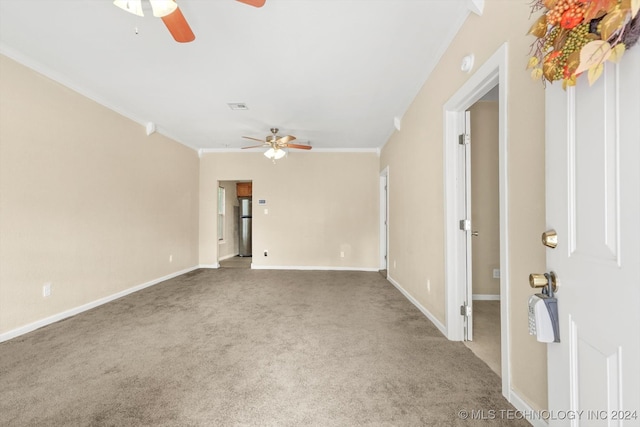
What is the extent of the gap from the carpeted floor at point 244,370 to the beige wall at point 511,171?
1.13 feet

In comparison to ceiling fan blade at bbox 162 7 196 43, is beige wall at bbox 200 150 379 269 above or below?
below

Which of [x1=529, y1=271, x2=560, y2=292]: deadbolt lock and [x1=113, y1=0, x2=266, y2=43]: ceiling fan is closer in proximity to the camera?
[x1=529, y1=271, x2=560, y2=292]: deadbolt lock

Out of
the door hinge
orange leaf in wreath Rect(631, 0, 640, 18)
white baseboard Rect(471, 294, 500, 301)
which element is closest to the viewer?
orange leaf in wreath Rect(631, 0, 640, 18)

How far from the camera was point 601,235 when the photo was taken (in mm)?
778

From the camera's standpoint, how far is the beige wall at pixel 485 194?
3.80 meters

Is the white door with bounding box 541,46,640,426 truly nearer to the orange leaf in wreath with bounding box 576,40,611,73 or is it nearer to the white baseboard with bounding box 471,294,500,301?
the orange leaf in wreath with bounding box 576,40,611,73

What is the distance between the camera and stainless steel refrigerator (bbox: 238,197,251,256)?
8.86 metres

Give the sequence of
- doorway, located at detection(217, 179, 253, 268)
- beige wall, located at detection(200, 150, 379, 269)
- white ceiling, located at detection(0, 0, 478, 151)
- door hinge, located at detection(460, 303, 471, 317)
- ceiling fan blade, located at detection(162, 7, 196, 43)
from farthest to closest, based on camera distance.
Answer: doorway, located at detection(217, 179, 253, 268) → beige wall, located at detection(200, 150, 379, 269) → door hinge, located at detection(460, 303, 471, 317) → white ceiling, located at detection(0, 0, 478, 151) → ceiling fan blade, located at detection(162, 7, 196, 43)

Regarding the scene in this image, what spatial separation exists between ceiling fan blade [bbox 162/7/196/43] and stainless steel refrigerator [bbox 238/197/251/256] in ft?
23.9

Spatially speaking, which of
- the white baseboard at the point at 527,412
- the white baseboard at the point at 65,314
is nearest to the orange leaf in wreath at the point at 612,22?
the white baseboard at the point at 527,412

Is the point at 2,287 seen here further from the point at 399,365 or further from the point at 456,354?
the point at 456,354

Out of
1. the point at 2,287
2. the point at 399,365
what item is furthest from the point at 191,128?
the point at 399,365

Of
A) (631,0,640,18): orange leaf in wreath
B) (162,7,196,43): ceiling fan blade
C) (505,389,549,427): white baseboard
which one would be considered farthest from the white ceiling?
(505,389,549,427): white baseboard

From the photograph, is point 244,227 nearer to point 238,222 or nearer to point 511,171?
point 238,222
